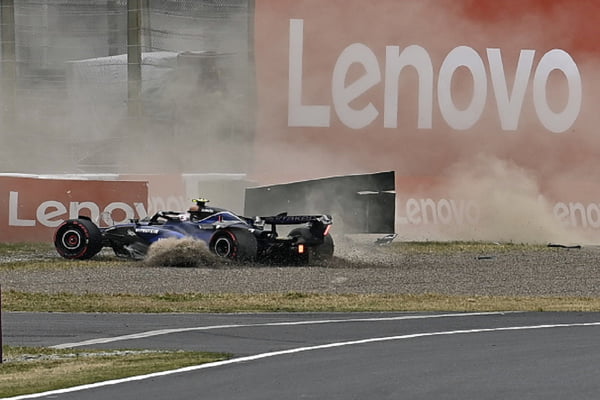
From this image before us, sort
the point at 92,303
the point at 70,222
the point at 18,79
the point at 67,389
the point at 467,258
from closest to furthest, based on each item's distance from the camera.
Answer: the point at 67,389
the point at 92,303
the point at 70,222
the point at 467,258
the point at 18,79

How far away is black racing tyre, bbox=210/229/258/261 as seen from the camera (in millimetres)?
25719

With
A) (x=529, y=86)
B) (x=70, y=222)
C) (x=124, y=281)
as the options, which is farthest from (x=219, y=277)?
(x=529, y=86)

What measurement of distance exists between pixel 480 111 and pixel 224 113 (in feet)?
22.4

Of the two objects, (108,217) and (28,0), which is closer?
(108,217)

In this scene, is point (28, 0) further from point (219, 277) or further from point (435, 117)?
point (219, 277)

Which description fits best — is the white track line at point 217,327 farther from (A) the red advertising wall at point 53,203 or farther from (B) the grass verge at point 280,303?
(A) the red advertising wall at point 53,203

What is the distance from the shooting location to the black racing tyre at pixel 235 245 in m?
25.7

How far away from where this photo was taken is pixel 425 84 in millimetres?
35656

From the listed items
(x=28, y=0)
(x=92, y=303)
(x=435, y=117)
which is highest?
(x=28, y=0)

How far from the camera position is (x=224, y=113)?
35.5m

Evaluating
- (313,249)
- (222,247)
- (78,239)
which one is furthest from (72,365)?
(78,239)

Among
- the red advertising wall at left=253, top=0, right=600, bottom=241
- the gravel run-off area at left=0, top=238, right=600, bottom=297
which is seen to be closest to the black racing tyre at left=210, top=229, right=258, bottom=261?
the gravel run-off area at left=0, top=238, right=600, bottom=297

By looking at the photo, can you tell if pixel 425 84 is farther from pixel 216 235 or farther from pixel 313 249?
pixel 216 235

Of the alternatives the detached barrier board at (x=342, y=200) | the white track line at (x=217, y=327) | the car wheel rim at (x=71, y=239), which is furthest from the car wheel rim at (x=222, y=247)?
the white track line at (x=217, y=327)
